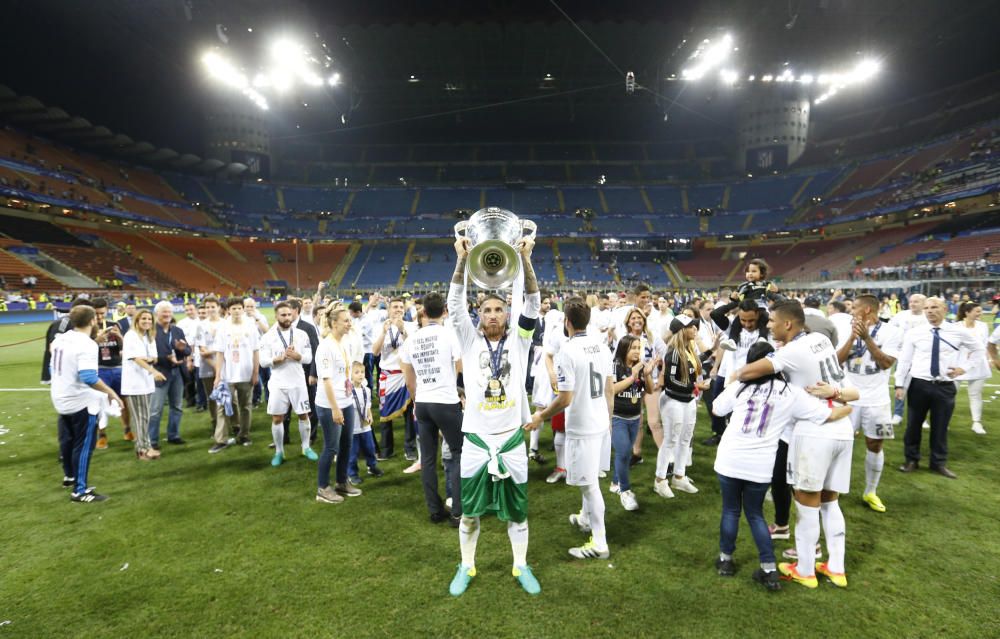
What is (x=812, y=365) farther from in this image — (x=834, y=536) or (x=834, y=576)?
(x=834, y=576)

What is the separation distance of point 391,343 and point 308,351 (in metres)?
1.13

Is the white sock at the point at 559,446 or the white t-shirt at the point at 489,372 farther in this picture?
the white sock at the point at 559,446

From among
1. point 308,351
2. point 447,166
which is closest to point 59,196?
point 447,166

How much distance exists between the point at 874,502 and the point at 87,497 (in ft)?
27.4

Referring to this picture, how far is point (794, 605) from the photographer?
9.78 feet

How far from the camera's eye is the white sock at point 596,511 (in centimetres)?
342

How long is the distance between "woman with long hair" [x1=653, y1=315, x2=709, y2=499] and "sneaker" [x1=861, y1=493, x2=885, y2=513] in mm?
1660

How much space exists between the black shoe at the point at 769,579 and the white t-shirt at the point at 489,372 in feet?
6.97

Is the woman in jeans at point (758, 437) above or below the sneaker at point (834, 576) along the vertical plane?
above

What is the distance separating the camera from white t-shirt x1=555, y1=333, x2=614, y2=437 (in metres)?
3.30

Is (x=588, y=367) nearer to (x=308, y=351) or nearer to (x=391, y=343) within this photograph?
(x=391, y=343)

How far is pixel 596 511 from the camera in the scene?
3467 millimetres

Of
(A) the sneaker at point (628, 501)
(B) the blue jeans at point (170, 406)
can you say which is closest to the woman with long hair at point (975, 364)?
(A) the sneaker at point (628, 501)

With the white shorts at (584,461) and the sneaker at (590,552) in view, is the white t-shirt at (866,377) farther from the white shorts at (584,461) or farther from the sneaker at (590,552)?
the sneaker at (590,552)
